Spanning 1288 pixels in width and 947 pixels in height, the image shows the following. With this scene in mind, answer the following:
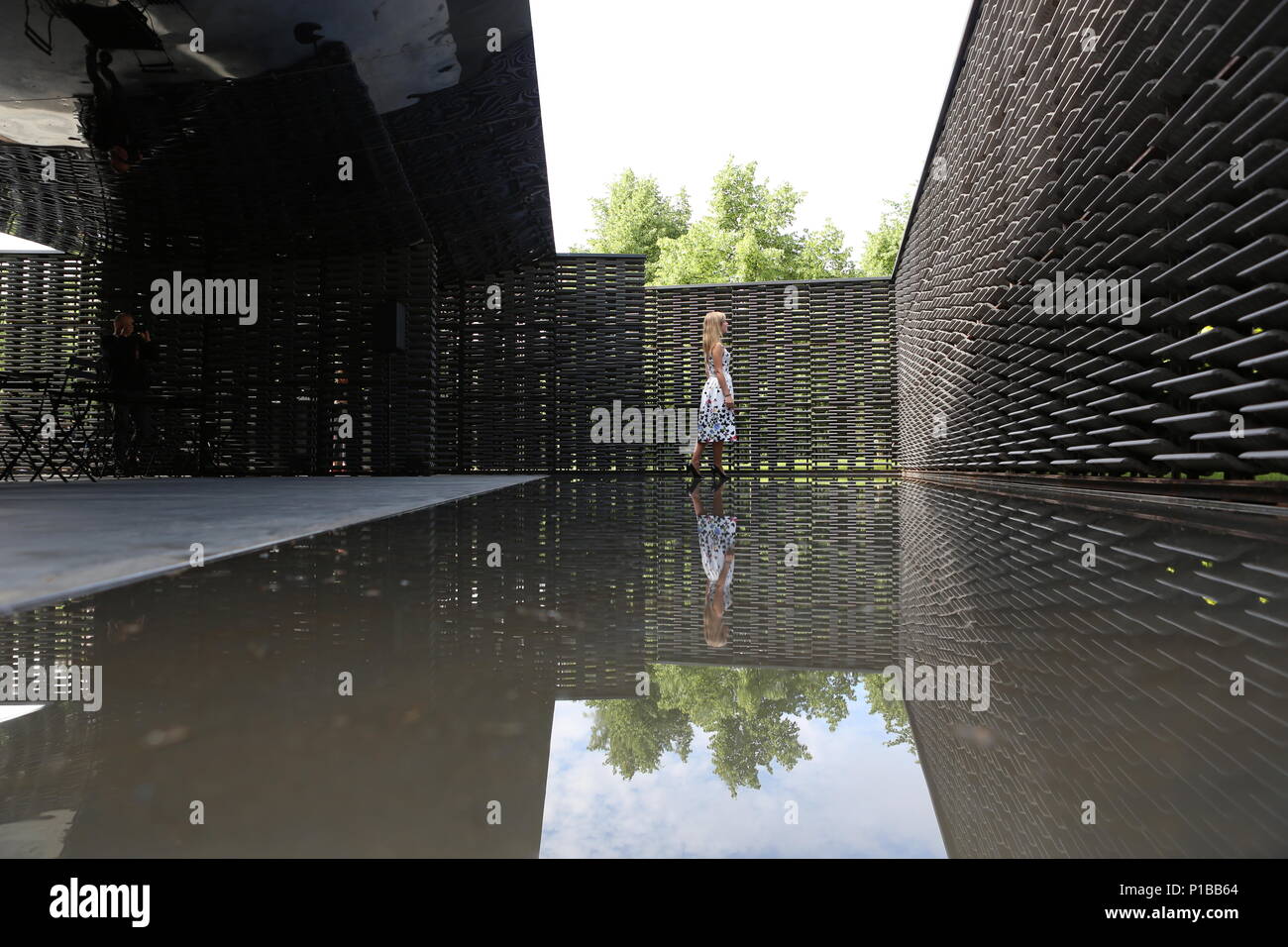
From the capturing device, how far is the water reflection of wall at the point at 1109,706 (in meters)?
0.53

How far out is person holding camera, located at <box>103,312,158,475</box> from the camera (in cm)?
724

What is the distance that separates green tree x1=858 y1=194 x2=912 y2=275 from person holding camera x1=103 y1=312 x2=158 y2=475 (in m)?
25.3

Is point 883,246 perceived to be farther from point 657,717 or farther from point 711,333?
point 657,717

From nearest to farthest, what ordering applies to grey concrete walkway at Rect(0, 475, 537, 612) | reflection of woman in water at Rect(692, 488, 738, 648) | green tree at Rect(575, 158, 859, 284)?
reflection of woman in water at Rect(692, 488, 738, 648) < grey concrete walkway at Rect(0, 475, 537, 612) < green tree at Rect(575, 158, 859, 284)

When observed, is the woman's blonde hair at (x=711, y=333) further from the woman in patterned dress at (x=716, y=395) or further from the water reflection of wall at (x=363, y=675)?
the water reflection of wall at (x=363, y=675)

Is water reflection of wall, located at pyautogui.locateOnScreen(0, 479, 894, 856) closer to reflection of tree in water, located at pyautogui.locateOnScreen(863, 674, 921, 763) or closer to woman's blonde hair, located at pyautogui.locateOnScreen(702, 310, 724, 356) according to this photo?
reflection of tree in water, located at pyautogui.locateOnScreen(863, 674, 921, 763)

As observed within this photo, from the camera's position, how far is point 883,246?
2845 centimetres

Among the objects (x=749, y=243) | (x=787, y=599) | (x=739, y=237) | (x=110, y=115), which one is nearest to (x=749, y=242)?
(x=749, y=243)

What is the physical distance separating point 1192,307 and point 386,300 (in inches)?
346

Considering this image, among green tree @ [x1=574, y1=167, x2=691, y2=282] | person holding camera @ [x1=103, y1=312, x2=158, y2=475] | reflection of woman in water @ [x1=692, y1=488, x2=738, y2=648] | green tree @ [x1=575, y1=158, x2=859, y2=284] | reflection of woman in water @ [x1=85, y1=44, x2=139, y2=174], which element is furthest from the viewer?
green tree @ [x1=574, y1=167, x2=691, y2=282]

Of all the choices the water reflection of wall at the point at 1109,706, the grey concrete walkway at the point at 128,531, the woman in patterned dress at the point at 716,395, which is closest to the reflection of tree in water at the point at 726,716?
the water reflection of wall at the point at 1109,706

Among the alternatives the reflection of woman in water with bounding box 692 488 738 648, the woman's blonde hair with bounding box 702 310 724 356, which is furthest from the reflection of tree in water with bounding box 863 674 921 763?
the woman's blonde hair with bounding box 702 310 724 356

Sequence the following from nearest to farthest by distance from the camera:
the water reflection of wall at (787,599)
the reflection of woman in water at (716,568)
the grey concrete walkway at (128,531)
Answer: the water reflection of wall at (787,599)
the reflection of woman in water at (716,568)
the grey concrete walkway at (128,531)

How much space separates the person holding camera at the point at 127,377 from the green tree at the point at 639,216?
908 inches
